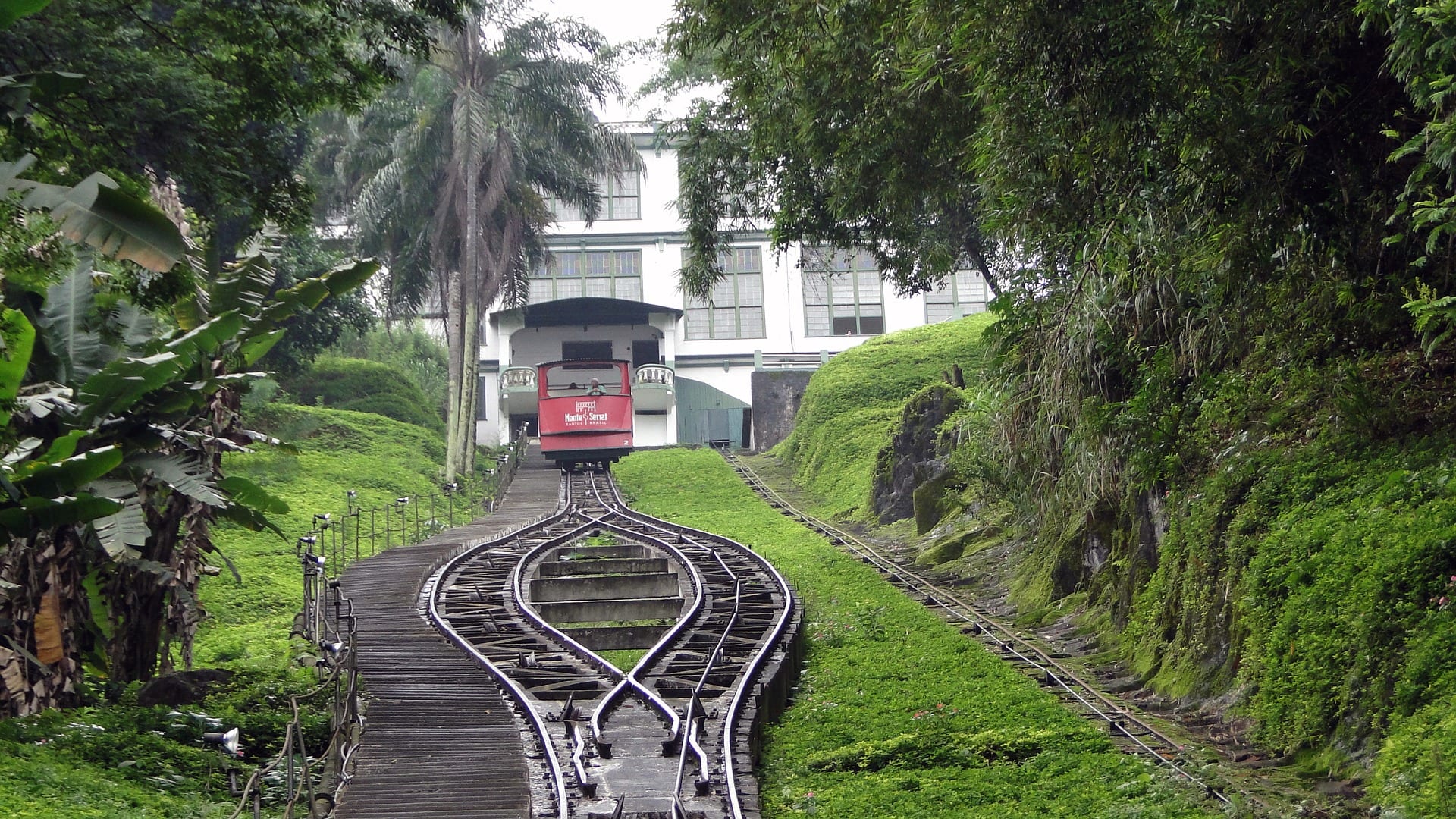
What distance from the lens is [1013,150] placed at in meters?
10.6

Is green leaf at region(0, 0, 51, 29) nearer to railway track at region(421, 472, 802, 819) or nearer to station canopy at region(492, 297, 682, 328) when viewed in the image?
railway track at region(421, 472, 802, 819)

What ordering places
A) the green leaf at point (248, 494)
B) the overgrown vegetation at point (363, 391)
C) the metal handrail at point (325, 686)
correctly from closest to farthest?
1. the metal handrail at point (325, 686)
2. the green leaf at point (248, 494)
3. the overgrown vegetation at point (363, 391)

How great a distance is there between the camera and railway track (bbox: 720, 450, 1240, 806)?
8758 millimetres

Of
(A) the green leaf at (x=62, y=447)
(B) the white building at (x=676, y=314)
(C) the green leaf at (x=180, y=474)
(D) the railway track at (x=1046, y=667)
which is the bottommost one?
(D) the railway track at (x=1046, y=667)

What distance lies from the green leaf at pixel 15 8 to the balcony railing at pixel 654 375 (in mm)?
36765

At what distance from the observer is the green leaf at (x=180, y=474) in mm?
10375

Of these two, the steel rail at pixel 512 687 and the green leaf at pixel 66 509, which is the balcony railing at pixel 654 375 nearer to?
the steel rail at pixel 512 687

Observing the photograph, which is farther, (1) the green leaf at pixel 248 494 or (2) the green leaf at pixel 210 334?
(1) the green leaf at pixel 248 494

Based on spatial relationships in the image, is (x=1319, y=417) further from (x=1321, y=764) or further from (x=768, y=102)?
(x=768, y=102)

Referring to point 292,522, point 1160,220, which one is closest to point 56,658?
point 1160,220

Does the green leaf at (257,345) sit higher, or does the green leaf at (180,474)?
the green leaf at (257,345)

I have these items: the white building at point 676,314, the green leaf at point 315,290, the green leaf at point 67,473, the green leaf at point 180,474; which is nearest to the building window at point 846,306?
the white building at point 676,314

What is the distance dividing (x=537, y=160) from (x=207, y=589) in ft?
59.0

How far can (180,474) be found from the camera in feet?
34.6
